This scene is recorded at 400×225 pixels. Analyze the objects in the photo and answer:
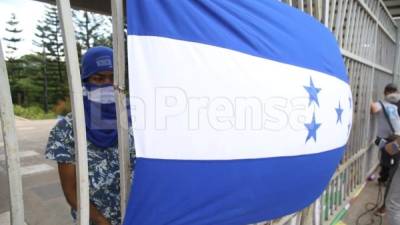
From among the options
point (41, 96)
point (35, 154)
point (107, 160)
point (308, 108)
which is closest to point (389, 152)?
point (308, 108)

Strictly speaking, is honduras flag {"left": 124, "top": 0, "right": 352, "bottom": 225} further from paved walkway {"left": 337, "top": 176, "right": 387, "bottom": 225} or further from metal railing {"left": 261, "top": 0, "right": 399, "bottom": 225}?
paved walkway {"left": 337, "top": 176, "right": 387, "bottom": 225}

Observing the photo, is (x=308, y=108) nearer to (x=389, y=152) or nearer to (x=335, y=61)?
(x=335, y=61)

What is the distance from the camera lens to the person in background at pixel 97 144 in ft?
4.11

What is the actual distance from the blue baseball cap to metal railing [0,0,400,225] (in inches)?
10.5

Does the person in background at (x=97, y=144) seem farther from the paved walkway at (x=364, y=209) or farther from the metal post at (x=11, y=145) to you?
the paved walkway at (x=364, y=209)

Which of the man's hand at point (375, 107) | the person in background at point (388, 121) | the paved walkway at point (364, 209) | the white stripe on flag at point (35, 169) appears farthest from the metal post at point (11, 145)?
the white stripe on flag at point (35, 169)

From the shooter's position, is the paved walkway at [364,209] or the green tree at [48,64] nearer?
the paved walkway at [364,209]

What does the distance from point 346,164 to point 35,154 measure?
6.16 meters

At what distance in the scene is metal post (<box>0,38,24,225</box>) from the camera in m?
0.83

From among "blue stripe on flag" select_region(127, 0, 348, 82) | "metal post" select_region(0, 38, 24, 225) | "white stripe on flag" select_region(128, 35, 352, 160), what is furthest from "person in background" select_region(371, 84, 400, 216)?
"metal post" select_region(0, 38, 24, 225)

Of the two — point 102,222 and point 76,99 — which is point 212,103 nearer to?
point 76,99

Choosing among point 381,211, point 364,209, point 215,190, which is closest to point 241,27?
point 215,190

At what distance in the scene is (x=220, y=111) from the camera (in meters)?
1.16

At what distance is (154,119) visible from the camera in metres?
1.00
